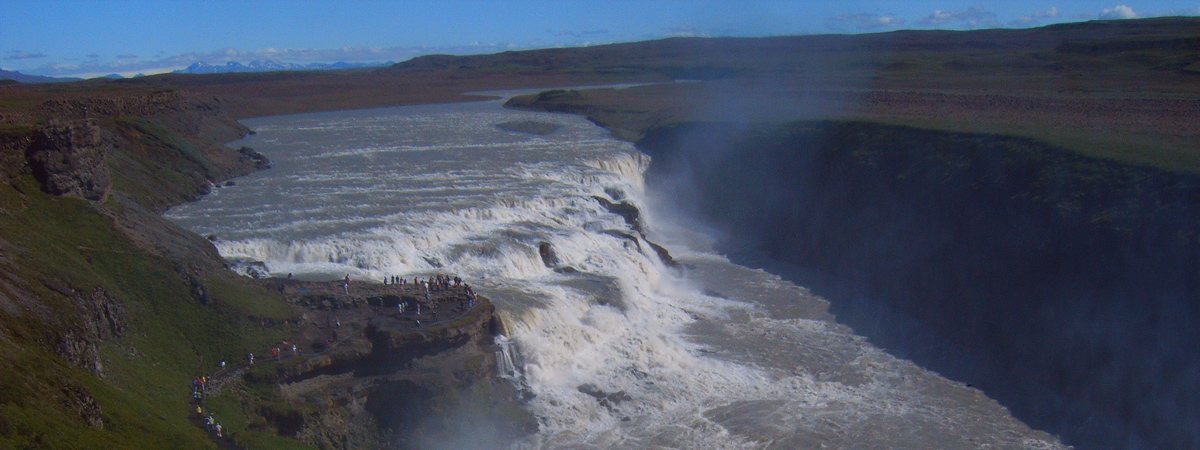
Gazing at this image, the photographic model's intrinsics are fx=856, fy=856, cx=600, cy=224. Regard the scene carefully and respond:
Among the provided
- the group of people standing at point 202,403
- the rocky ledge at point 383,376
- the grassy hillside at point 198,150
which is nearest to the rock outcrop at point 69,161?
the grassy hillside at point 198,150

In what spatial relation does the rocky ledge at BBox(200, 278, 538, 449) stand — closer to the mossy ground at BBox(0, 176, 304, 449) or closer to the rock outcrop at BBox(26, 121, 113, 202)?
the mossy ground at BBox(0, 176, 304, 449)

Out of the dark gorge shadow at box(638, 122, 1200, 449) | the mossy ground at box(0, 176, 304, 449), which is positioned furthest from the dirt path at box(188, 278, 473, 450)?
the dark gorge shadow at box(638, 122, 1200, 449)

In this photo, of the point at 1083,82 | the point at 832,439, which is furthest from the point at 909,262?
the point at 1083,82

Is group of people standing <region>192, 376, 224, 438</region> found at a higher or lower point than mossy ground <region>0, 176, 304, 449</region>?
lower

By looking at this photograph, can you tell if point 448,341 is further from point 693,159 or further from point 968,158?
point 693,159

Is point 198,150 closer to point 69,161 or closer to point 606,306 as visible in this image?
point 69,161
